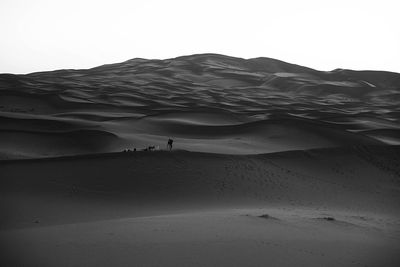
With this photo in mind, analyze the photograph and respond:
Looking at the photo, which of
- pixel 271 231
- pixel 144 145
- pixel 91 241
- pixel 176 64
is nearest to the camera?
pixel 91 241

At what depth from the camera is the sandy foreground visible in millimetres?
4301

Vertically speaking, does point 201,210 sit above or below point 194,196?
below

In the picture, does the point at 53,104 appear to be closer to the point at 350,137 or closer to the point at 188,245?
the point at 350,137

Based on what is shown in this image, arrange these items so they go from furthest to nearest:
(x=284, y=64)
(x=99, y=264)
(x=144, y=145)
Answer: (x=284, y=64) < (x=144, y=145) < (x=99, y=264)

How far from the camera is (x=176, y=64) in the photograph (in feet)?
172

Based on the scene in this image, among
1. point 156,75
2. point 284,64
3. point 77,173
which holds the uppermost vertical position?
point 284,64

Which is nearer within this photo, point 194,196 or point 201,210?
point 201,210

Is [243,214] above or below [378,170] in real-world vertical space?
below

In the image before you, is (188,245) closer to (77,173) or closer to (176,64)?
(77,173)

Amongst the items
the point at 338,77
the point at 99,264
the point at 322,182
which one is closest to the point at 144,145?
the point at 322,182

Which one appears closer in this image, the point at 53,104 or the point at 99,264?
the point at 99,264

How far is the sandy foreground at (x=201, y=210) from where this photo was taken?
430 cm

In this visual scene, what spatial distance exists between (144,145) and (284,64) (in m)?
50.4

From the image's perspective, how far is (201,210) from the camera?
6.06 metres
